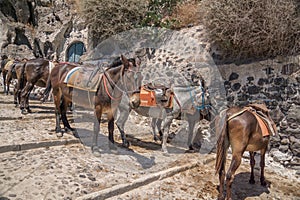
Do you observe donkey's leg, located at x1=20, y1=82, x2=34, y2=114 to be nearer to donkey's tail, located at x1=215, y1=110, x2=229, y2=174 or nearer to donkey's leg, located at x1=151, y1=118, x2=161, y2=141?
donkey's leg, located at x1=151, y1=118, x2=161, y2=141

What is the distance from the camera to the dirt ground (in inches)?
130

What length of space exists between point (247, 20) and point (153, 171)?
3786 mm

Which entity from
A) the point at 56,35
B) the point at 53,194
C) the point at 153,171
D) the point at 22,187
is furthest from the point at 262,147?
the point at 56,35

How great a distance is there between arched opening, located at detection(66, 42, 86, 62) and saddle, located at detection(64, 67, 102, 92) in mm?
5709

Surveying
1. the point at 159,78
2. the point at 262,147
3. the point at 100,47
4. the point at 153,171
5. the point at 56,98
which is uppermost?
the point at 100,47

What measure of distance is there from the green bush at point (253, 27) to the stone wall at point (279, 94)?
0.27 meters

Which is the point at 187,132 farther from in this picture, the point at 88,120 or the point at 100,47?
the point at 100,47

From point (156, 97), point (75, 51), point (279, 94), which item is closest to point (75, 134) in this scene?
point (156, 97)

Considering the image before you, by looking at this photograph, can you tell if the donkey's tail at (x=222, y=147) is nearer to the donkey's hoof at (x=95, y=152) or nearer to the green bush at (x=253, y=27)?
the donkey's hoof at (x=95, y=152)

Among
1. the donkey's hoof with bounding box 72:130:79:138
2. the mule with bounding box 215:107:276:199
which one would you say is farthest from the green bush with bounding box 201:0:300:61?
the donkey's hoof with bounding box 72:130:79:138

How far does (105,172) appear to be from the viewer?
157 inches

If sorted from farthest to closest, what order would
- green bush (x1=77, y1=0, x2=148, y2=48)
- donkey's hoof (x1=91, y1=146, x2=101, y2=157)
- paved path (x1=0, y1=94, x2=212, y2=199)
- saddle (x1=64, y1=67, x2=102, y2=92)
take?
green bush (x1=77, y1=0, x2=148, y2=48) < saddle (x1=64, y1=67, x2=102, y2=92) < donkey's hoof (x1=91, y1=146, x2=101, y2=157) < paved path (x1=0, y1=94, x2=212, y2=199)

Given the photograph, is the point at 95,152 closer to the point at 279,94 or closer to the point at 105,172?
the point at 105,172

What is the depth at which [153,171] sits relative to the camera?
169 inches
